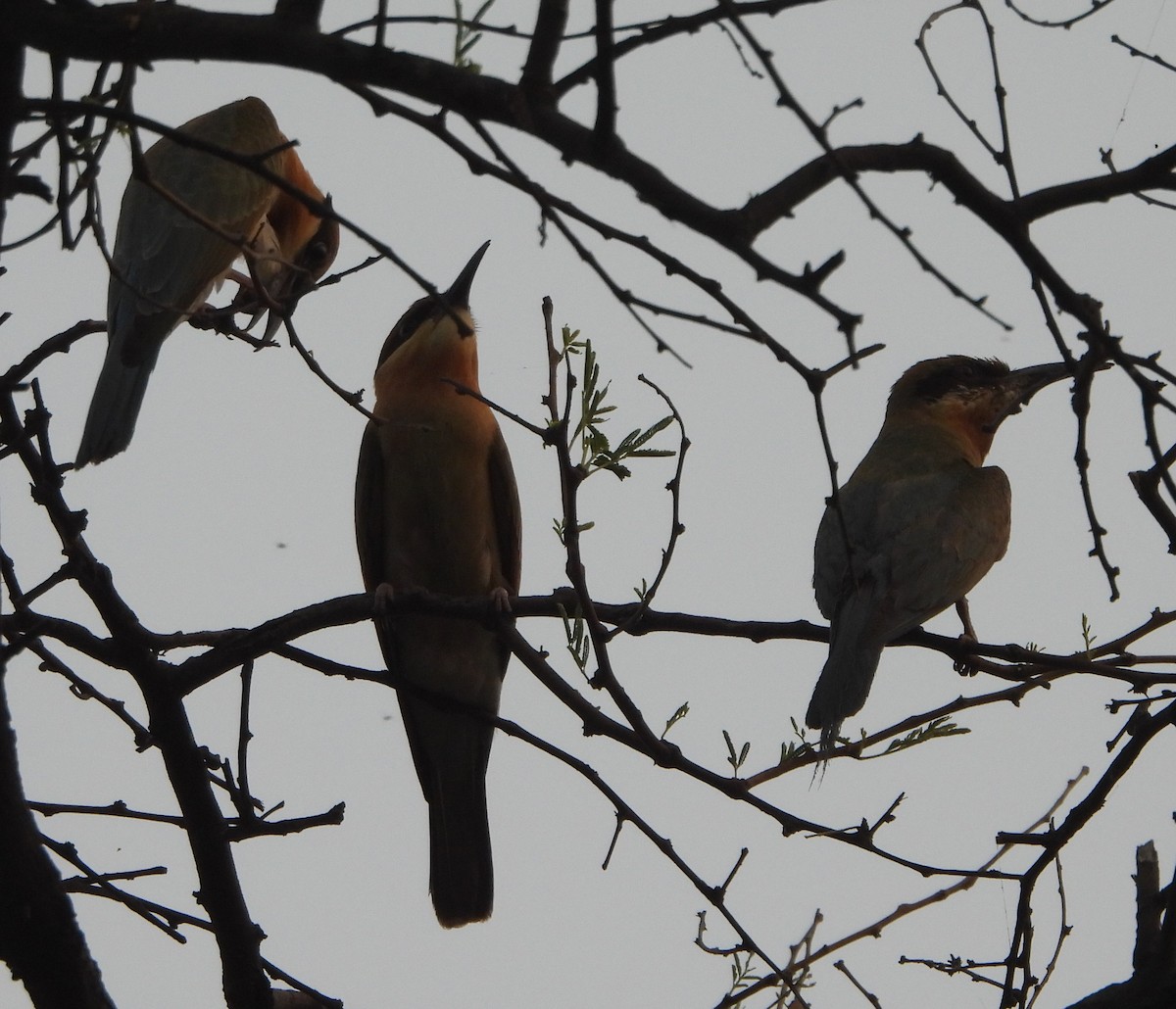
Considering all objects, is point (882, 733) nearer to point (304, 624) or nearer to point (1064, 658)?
point (1064, 658)

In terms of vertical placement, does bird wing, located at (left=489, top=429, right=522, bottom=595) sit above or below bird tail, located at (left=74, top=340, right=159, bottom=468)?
below

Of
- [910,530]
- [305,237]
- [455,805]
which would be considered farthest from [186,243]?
[910,530]

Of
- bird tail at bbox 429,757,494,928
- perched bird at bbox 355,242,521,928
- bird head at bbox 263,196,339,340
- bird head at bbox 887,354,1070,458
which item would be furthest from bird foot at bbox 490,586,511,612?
bird head at bbox 263,196,339,340

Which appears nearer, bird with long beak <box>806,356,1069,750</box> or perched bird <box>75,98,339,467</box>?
bird with long beak <box>806,356,1069,750</box>

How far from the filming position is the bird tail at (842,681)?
4.36 m

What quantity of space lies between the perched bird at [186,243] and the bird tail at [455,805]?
1.51m

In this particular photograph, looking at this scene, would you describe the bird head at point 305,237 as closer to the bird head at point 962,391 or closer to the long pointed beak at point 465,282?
the long pointed beak at point 465,282

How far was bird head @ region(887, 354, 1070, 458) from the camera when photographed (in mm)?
6609

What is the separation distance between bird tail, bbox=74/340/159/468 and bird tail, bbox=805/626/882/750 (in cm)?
240

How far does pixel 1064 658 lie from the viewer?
3307 mm

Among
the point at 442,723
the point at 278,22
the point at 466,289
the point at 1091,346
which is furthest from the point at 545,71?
the point at 466,289

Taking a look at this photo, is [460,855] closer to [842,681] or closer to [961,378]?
[842,681]

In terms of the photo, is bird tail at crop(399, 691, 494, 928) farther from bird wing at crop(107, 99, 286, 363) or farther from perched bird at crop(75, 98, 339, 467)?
bird wing at crop(107, 99, 286, 363)

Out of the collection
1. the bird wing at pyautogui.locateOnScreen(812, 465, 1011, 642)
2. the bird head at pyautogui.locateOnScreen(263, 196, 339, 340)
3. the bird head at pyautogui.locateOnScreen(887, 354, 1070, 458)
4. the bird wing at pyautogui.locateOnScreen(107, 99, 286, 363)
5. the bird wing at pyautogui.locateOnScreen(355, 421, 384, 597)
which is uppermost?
the bird head at pyautogui.locateOnScreen(263, 196, 339, 340)
